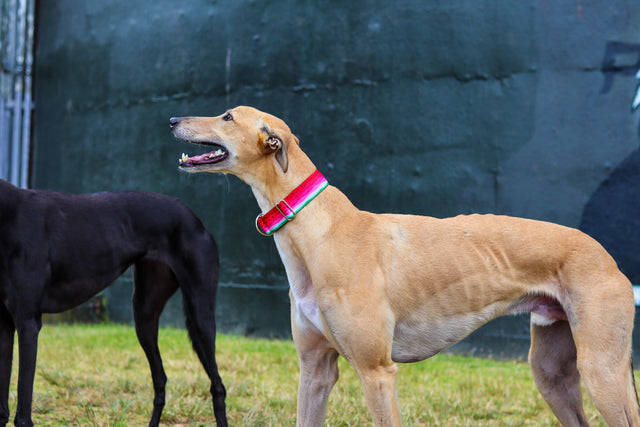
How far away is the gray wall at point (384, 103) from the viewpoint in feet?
23.7

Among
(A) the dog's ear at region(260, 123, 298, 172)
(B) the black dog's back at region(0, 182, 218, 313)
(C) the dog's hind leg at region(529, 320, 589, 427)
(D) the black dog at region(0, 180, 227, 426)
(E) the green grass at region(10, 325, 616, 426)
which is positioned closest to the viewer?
(A) the dog's ear at region(260, 123, 298, 172)

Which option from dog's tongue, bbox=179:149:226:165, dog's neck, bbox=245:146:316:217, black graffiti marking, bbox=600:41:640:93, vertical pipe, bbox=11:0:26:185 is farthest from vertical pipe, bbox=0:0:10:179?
dog's neck, bbox=245:146:316:217

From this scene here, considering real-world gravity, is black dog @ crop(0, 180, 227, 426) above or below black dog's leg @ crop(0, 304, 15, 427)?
above

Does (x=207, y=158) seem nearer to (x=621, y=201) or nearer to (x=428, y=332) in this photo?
A: (x=428, y=332)

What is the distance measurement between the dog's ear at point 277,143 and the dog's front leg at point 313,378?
2.29 feet

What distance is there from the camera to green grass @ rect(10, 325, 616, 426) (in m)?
4.80

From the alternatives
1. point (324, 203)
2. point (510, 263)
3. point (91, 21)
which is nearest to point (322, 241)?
point (324, 203)

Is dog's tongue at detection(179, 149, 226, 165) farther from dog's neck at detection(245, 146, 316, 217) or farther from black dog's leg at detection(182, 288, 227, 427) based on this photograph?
black dog's leg at detection(182, 288, 227, 427)

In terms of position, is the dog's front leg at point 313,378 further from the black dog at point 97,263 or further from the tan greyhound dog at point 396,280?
the black dog at point 97,263

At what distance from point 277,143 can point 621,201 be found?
4.97m

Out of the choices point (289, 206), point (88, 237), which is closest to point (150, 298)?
point (88, 237)

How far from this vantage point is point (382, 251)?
10.9 feet

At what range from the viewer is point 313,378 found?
3451 millimetres

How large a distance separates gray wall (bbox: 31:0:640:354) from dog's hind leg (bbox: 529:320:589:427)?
3.71m
